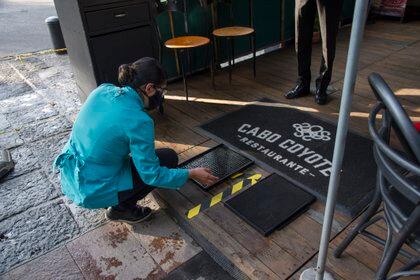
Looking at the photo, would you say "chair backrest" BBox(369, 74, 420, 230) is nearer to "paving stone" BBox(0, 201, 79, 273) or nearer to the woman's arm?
the woman's arm

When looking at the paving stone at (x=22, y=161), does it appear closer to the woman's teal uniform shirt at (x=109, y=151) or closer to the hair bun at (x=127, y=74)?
the woman's teal uniform shirt at (x=109, y=151)

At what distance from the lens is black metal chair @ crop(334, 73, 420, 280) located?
0.99 meters

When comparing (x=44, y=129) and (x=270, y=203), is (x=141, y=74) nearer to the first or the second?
(x=270, y=203)

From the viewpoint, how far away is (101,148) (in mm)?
1853

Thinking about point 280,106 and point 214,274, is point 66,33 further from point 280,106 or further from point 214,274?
point 214,274

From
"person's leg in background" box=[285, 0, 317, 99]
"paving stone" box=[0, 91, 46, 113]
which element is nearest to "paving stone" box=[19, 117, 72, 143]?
"paving stone" box=[0, 91, 46, 113]

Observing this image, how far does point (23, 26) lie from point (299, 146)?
819 cm

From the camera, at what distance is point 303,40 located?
3.41 meters

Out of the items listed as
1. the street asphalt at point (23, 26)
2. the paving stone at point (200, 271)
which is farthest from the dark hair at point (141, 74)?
the street asphalt at point (23, 26)

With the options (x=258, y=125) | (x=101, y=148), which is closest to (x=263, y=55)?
(x=258, y=125)

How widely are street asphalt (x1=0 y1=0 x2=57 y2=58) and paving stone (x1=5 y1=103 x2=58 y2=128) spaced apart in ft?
9.45

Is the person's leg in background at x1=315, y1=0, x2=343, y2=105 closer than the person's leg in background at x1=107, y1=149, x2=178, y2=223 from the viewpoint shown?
No

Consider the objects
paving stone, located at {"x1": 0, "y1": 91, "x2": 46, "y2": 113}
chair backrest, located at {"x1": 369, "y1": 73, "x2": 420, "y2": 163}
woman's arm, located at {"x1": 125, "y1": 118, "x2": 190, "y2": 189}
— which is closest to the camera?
chair backrest, located at {"x1": 369, "y1": 73, "x2": 420, "y2": 163}

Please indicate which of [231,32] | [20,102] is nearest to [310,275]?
[231,32]
